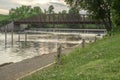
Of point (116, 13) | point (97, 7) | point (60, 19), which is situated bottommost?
point (60, 19)

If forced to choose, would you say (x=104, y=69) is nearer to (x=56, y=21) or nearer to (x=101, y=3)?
(x=101, y=3)

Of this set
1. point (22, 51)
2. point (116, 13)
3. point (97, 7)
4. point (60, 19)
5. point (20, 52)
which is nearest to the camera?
point (116, 13)

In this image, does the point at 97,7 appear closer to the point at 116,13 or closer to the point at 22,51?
the point at 116,13

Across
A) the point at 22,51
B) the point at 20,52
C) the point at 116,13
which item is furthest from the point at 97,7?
the point at 22,51

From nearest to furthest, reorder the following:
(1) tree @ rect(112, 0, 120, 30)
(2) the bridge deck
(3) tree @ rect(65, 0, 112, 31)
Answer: (1) tree @ rect(112, 0, 120, 30) < (3) tree @ rect(65, 0, 112, 31) < (2) the bridge deck

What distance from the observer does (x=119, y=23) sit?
40.4m

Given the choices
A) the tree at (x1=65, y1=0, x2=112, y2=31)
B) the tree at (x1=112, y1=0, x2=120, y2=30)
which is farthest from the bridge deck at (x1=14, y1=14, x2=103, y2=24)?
the tree at (x1=112, y1=0, x2=120, y2=30)

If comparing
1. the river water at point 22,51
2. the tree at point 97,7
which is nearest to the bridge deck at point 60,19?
the river water at point 22,51

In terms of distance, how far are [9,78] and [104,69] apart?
9542 millimetres

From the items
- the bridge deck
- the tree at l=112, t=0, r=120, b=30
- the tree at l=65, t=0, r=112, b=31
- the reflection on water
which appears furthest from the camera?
the bridge deck

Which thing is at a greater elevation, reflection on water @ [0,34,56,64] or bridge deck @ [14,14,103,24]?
bridge deck @ [14,14,103,24]

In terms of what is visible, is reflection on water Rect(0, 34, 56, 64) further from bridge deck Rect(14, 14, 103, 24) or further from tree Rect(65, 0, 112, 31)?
bridge deck Rect(14, 14, 103, 24)

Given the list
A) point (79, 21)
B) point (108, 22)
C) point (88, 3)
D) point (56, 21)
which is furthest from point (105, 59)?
point (56, 21)

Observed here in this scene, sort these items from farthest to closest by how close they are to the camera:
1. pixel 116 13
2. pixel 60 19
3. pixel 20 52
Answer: pixel 60 19 < pixel 20 52 < pixel 116 13
